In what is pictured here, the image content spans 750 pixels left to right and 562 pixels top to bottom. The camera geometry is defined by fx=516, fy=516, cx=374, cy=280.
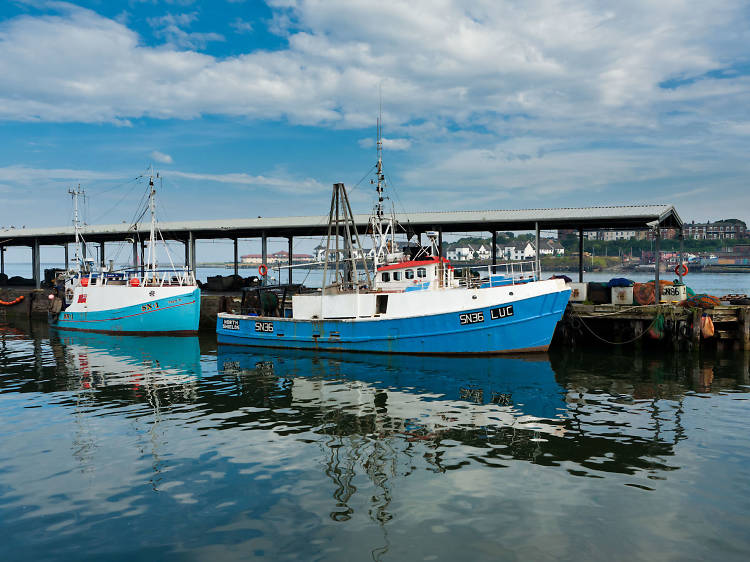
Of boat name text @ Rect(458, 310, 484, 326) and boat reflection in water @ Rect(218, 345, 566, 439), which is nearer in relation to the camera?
boat reflection in water @ Rect(218, 345, 566, 439)

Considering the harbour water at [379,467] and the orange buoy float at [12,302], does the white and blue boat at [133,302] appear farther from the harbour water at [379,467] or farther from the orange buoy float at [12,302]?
the harbour water at [379,467]

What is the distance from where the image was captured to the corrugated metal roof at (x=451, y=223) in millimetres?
31609

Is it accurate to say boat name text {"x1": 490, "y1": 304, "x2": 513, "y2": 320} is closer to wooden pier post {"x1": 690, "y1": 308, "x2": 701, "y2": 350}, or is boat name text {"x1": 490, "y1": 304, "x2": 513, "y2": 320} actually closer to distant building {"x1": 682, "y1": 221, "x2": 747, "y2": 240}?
wooden pier post {"x1": 690, "y1": 308, "x2": 701, "y2": 350}

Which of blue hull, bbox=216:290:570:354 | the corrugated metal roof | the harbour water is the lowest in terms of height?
the harbour water

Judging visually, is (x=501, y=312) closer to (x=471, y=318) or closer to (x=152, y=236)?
(x=471, y=318)

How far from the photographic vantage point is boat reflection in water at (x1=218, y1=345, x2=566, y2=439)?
13539 millimetres

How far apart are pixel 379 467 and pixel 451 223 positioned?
2732 cm

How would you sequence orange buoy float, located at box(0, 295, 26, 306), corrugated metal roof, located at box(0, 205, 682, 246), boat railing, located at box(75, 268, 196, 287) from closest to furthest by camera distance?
1. corrugated metal roof, located at box(0, 205, 682, 246)
2. boat railing, located at box(75, 268, 196, 287)
3. orange buoy float, located at box(0, 295, 26, 306)

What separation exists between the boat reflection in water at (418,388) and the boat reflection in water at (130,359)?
6.67ft

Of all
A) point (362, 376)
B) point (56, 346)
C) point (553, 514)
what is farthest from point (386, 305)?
point (56, 346)

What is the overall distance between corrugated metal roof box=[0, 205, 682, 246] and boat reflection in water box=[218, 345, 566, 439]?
12.9 metres

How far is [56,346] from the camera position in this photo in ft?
94.3

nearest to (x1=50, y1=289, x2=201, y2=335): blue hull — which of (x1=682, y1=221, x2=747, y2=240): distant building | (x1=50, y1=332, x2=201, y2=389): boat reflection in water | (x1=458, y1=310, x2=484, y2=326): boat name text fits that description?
(x1=50, y1=332, x2=201, y2=389): boat reflection in water

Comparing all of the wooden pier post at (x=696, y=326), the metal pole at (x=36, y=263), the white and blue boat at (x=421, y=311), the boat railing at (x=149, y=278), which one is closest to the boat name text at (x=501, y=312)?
the white and blue boat at (x=421, y=311)
